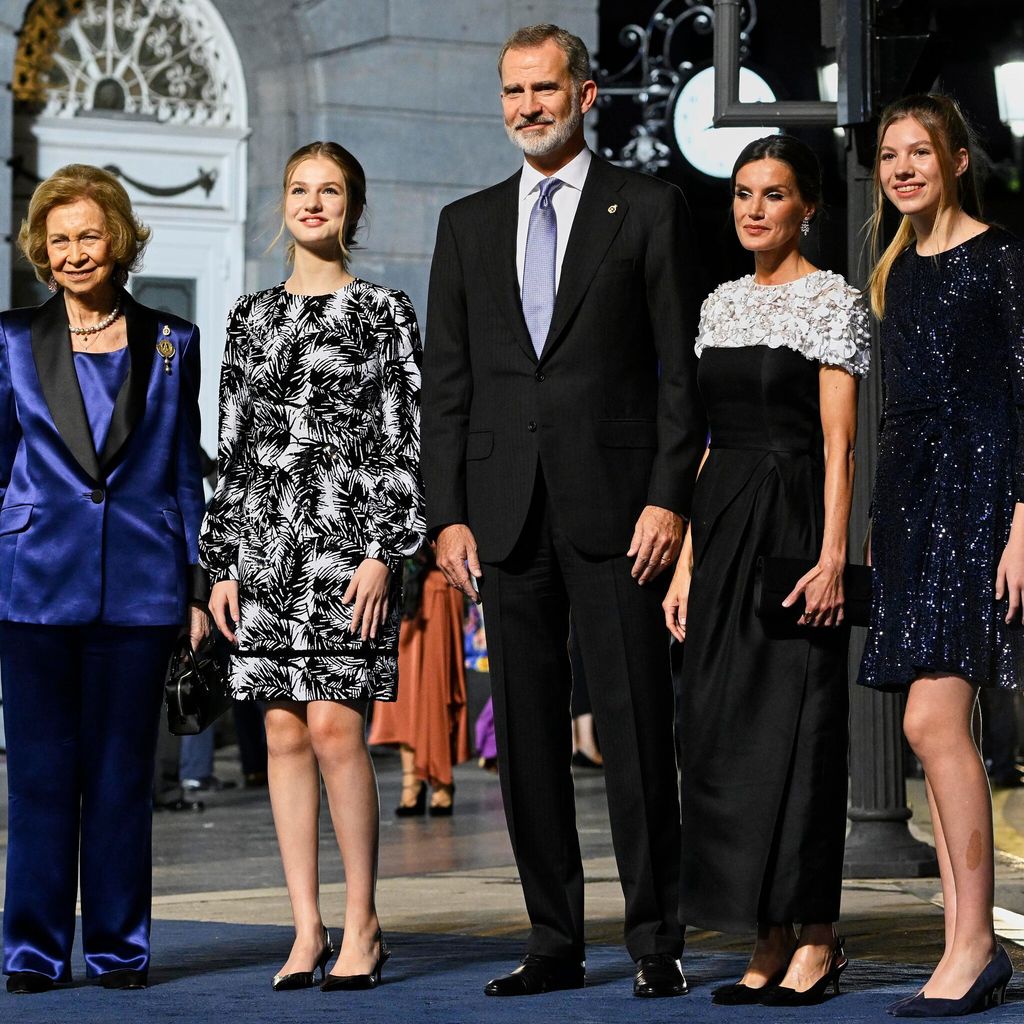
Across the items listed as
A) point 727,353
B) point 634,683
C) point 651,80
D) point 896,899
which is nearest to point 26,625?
point 634,683

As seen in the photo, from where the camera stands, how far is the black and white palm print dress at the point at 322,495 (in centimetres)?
482

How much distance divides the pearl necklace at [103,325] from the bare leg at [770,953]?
2124mm

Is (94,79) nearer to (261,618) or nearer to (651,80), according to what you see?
(651,80)

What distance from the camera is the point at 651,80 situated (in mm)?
15102

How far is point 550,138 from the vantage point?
4.75 m

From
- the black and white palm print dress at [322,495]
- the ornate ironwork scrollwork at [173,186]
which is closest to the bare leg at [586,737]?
the ornate ironwork scrollwork at [173,186]

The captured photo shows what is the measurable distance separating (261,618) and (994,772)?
7.23 meters

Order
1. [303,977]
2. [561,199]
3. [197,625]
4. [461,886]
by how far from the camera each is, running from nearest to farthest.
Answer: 1. [303,977]
2. [561,199]
3. [197,625]
4. [461,886]

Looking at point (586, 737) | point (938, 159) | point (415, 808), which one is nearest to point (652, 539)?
point (938, 159)

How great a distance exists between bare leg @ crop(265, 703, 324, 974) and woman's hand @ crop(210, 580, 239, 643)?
0.22 m

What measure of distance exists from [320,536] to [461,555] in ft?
1.14

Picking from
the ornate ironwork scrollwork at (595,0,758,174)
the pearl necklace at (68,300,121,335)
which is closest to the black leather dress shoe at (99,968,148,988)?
the pearl necklace at (68,300,121,335)

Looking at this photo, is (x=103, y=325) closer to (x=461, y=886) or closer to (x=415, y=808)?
(x=461, y=886)

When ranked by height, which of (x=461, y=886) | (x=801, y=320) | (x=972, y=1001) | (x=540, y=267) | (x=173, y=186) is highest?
(x=173, y=186)
